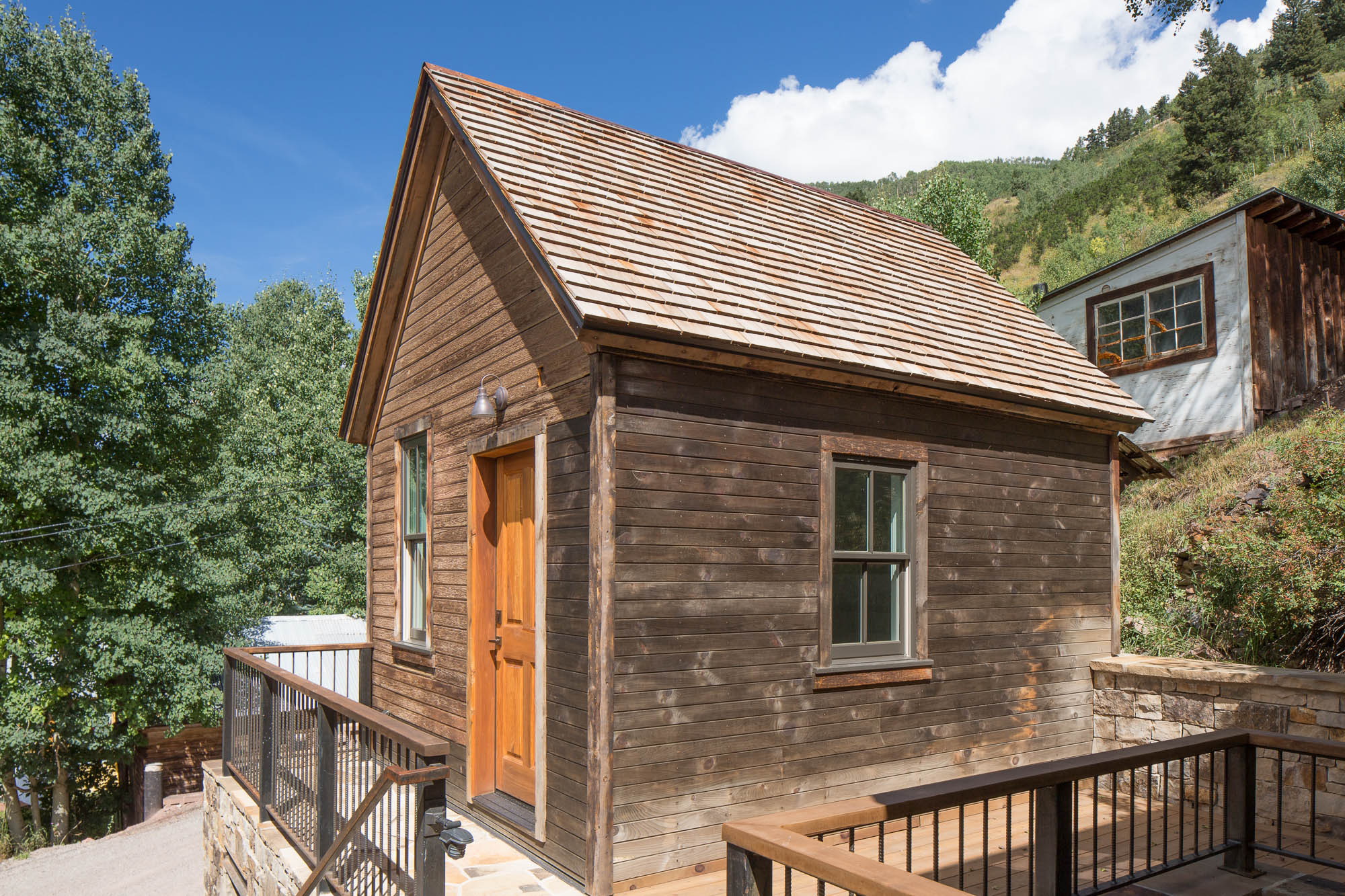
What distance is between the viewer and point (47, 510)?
1761 cm

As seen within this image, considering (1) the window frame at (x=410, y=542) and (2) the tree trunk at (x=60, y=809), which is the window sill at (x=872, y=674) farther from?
(2) the tree trunk at (x=60, y=809)

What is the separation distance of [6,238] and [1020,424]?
1873 centimetres

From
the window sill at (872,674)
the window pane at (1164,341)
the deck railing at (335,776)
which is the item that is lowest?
the deck railing at (335,776)

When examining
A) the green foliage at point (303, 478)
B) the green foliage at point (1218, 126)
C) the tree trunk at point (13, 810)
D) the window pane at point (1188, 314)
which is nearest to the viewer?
the window pane at point (1188, 314)

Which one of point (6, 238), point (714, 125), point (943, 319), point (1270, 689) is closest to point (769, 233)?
point (943, 319)

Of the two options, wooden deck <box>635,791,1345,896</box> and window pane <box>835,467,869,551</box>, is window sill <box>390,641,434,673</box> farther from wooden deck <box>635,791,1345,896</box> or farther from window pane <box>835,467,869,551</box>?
window pane <box>835,467,869,551</box>

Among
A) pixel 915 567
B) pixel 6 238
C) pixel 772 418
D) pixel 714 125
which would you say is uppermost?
pixel 714 125

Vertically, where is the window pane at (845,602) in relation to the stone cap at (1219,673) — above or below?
above

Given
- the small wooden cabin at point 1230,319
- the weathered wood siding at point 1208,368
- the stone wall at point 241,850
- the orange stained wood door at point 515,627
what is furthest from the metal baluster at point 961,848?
the small wooden cabin at point 1230,319

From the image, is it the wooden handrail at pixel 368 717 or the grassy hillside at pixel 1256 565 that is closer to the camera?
the wooden handrail at pixel 368 717

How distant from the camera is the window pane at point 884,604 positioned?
605cm

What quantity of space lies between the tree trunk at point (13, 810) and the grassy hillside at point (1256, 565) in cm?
2225

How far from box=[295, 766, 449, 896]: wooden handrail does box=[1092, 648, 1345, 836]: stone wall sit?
14.8ft

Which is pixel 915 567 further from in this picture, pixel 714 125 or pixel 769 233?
pixel 714 125
